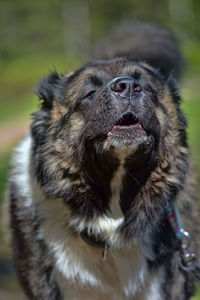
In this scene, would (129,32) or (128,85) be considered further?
(129,32)

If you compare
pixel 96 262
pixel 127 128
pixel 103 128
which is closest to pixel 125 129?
pixel 127 128

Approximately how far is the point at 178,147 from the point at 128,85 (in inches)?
29.4

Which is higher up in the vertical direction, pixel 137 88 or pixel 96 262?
pixel 137 88

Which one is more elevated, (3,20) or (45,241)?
(3,20)

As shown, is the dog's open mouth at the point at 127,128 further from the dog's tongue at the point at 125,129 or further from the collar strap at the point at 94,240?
the collar strap at the point at 94,240

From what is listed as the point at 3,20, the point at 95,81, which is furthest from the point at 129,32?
the point at 3,20

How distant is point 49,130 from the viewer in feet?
13.7

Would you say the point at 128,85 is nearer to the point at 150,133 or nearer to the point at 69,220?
the point at 150,133

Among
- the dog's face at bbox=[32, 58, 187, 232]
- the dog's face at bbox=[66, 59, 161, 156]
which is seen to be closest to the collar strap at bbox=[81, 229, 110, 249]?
the dog's face at bbox=[32, 58, 187, 232]

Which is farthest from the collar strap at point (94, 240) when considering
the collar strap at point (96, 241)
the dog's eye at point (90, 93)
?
the dog's eye at point (90, 93)

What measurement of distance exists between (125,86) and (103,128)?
1.02 ft

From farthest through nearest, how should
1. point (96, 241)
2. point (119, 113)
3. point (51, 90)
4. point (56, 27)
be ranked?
point (56, 27) < point (51, 90) < point (96, 241) < point (119, 113)

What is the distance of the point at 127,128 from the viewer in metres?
3.65

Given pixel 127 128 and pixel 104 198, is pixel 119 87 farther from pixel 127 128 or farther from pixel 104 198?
pixel 104 198
